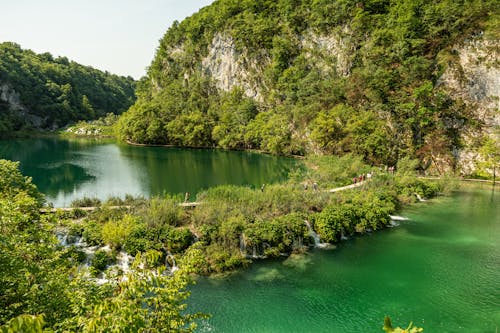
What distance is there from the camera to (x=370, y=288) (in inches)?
650

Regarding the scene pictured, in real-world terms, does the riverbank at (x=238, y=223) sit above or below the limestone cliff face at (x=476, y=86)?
below

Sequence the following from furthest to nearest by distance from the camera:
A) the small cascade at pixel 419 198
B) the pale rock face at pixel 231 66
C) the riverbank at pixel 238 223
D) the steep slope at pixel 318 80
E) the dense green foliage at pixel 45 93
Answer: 1. the dense green foliage at pixel 45 93
2. the pale rock face at pixel 231 66
3. the steep slope at pixel 318 80
4. the small cascade at pixel 419 198
5. the riverbank at pixel 238 223

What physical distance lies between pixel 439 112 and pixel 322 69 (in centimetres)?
2804

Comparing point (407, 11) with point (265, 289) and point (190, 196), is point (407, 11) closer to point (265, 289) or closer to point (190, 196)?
point (190, 196)

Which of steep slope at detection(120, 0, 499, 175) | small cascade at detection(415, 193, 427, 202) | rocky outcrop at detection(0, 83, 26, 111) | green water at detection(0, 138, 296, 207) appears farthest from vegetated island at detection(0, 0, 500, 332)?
green water at detection(0, 138, 296, 207)

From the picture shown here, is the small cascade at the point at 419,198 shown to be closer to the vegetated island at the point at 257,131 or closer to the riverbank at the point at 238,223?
the vegetated island at the point at 257,131

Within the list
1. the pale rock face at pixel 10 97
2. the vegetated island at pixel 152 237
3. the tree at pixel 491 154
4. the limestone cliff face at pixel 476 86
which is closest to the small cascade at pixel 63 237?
the vegetated island at pixel 152 237

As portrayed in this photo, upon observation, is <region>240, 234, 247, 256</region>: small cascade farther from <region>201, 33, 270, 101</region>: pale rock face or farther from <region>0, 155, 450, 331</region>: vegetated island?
<region>201, 33, 270, 101</region>: pale rock face

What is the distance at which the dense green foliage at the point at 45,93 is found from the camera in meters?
106

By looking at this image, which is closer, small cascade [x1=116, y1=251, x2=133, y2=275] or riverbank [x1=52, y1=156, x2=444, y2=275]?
small cascade [x1=116, y1=251, x2=133, y2=275]

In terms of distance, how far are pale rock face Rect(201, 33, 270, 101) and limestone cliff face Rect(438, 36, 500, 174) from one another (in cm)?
4337

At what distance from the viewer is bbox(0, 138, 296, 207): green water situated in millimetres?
32438

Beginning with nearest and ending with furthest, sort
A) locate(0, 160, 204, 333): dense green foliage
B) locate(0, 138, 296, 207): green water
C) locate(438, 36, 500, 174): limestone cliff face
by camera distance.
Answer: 1. locate(0, 160, 204, 333): dense green foliage
2. locate(0, 138, 296, 207): green water
3. locate(438, 36, 500, 174): limestone cliff face

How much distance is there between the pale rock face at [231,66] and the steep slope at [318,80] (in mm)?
270
